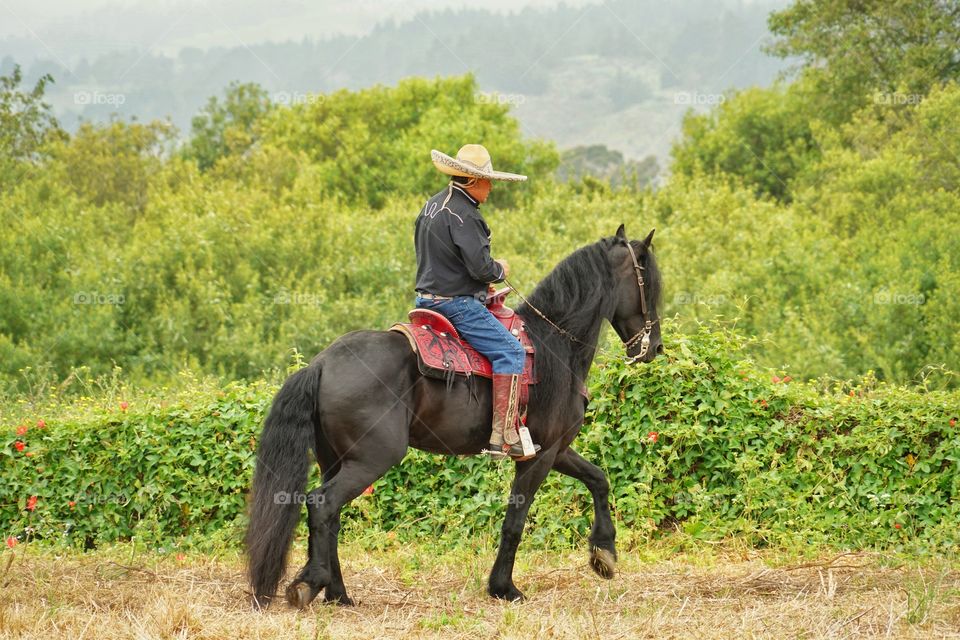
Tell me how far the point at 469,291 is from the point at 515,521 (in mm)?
1748

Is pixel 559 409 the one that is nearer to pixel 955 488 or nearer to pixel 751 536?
pixel 751 536

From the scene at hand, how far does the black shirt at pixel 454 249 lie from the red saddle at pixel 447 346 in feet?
0.72

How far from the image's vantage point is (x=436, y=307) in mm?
7113

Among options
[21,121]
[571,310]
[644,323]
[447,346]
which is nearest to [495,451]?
[447,346]

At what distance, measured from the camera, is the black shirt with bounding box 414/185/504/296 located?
6949mm

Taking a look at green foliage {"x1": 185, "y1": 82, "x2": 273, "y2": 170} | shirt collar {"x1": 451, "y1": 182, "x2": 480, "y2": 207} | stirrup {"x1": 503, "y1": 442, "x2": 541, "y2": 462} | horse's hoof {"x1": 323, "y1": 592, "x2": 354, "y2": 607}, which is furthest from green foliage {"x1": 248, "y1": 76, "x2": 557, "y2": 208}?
horse's hoof {"x1": 323, "y1": 592, "x2": 354, "y2": 607}

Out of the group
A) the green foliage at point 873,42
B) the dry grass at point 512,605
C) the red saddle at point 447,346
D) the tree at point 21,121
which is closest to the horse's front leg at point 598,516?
the dry grass at point 512,605

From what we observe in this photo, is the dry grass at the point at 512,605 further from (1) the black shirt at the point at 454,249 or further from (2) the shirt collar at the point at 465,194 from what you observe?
(2) the shirt collar at the point at 465,194

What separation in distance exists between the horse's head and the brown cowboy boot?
3.74ft

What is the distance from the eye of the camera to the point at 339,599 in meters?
6.93

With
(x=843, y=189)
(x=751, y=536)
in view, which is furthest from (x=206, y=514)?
(x=843, y=189)

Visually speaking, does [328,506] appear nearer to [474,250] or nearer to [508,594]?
[508,594]

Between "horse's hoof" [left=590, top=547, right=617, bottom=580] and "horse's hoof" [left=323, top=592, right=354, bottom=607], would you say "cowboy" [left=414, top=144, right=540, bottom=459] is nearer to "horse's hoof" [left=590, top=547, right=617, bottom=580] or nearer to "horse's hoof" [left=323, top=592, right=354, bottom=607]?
"horse's hoof" [left=590, top=547, right=617, bottom=580]

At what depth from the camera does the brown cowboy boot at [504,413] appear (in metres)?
7.04
